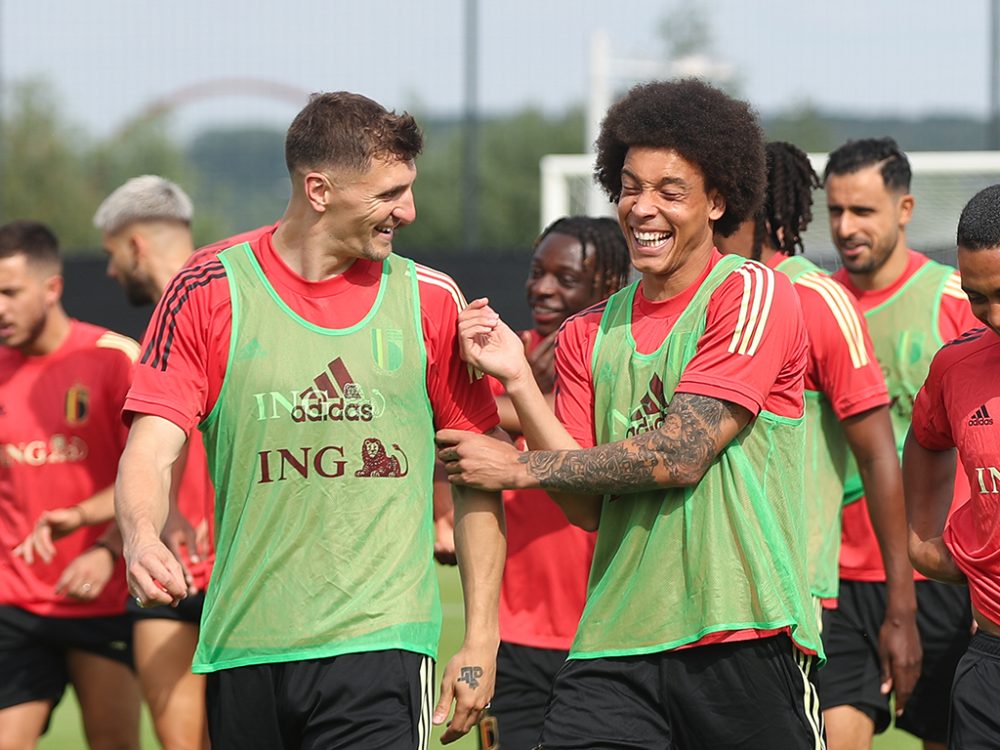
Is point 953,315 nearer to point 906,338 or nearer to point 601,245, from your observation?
point 906,338

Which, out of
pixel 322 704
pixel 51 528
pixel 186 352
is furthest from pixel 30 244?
pixel 322 704

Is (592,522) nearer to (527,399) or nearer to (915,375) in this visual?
(527,399)

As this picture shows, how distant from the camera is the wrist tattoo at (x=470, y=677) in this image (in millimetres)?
3996

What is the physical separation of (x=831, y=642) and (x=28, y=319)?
3.36m

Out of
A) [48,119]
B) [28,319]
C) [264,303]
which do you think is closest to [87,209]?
[48,119]

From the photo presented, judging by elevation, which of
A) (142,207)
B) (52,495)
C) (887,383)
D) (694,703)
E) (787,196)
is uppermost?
(142,207)

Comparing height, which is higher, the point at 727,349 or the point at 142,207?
the point at 142,207

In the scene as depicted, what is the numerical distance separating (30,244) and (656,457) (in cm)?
354

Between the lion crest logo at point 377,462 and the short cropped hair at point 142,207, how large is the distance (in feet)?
10.9

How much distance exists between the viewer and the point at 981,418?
411cm

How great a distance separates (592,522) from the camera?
167 inches

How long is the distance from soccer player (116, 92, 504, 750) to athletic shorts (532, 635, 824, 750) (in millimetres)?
282

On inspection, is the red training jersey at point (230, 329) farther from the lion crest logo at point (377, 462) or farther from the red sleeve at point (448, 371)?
the lion crest logo at point (377, 462)

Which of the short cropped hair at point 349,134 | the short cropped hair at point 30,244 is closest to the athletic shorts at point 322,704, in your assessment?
the short cropped hair at point 349,134
